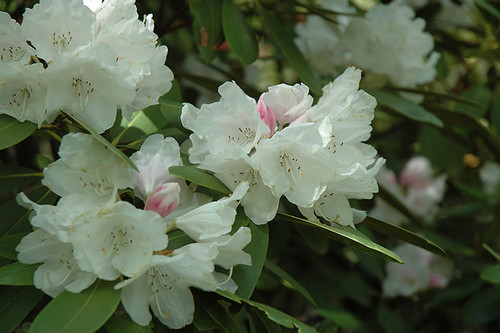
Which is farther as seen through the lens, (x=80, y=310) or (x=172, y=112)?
(x=172, y=112)

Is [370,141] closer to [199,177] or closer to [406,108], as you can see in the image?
[406,108]

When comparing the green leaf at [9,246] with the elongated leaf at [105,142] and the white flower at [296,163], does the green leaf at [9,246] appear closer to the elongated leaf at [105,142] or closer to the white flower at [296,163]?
the elongated leaf at [105,142]

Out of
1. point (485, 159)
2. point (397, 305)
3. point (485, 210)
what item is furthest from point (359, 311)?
point (485, 159)

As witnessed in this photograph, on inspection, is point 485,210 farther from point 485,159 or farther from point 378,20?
point 378,20

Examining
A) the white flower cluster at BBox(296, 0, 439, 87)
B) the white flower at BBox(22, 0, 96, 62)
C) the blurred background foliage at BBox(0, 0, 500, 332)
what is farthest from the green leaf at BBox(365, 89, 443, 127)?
the white flower at BBox(22, 0, 96, 62)

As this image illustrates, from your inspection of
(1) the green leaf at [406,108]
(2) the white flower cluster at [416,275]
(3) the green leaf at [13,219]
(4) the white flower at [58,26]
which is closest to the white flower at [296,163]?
(4) the white flower at [58,26]

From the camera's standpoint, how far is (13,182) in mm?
1194

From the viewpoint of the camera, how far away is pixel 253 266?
0.97m

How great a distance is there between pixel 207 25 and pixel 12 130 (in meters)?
0.61

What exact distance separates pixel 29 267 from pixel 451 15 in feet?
7.00

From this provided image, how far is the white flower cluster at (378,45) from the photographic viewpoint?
175 cm

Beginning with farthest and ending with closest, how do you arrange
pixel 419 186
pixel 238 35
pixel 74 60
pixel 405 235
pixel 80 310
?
1. pixel 419 186
2. pixel 238 35
3. pixel 405 235
4. pixel 74 60
5. pixel 80 310

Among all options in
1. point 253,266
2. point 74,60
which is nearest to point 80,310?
point 253,266

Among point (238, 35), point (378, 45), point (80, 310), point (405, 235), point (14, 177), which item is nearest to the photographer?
point (80, 310)
